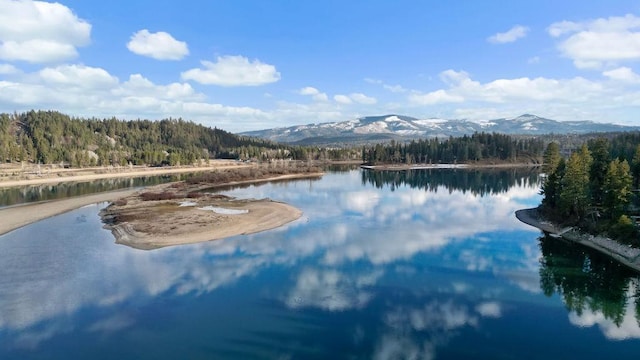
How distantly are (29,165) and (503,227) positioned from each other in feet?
482

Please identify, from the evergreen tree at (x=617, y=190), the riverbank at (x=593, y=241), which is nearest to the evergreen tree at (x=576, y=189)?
the riverbank at (x=593, y=241)

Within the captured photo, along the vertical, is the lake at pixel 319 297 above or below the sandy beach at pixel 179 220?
below

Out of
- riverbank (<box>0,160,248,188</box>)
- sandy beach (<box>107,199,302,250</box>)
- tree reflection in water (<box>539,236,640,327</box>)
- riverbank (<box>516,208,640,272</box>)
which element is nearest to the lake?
tree reflection in water (<box>539,236,640,327</box>)

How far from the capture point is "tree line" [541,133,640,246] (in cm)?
4369

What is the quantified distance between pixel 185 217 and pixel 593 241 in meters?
46.7

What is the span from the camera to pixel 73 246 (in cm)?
4359

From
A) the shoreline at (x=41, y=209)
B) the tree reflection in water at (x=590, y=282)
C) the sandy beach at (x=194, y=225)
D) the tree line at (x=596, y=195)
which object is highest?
the tree line at (x=596, y=195)

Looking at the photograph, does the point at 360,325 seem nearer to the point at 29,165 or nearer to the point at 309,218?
the point at 309,218

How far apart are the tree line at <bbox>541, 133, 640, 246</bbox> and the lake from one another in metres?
4.30

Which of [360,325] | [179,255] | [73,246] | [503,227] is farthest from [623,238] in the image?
[73,246]

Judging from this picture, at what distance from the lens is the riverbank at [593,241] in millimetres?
38125

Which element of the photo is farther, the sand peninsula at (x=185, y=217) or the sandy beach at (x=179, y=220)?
the sand peninsula at (x=185, y=217)

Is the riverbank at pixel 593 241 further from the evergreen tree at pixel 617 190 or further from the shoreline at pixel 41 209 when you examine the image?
the shoreline at pixel 41 209

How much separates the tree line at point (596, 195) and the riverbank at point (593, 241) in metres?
0.85
